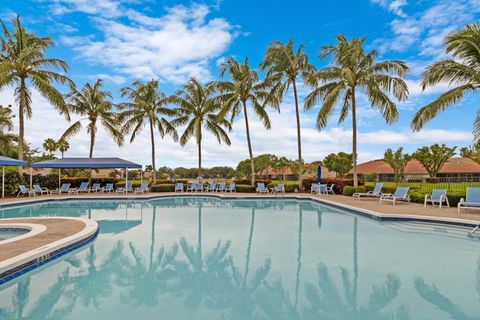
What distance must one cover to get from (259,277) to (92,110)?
907 inches

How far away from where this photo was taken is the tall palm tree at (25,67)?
57.9ft

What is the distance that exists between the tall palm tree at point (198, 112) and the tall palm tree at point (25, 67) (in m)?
8.14

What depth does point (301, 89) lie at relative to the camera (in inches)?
862

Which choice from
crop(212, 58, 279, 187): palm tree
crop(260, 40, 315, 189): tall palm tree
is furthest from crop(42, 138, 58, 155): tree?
crop(260, 40, 315, 189): tall palm tree

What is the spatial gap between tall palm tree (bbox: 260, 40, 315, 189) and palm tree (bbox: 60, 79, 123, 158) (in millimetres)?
12633

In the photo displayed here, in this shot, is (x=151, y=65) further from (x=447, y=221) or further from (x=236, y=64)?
(x=447, y=221)

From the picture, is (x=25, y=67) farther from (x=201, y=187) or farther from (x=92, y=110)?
(x=201, y=187)

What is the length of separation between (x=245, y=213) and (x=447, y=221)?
688cm

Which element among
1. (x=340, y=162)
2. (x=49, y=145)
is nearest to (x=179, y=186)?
(x=49, y=145)

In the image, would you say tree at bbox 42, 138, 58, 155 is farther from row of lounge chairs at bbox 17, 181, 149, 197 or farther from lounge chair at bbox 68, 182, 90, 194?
lounge chair at bbox 68, 182, 90, 194

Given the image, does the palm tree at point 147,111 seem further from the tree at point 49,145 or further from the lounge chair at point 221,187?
the tree at point 49,145

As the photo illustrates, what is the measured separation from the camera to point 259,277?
16.8 feet

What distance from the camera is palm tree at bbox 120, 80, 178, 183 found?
23.8 meters

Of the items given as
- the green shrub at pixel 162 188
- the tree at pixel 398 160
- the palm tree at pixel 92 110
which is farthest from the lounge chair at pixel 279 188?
the tree at pixel 398 160
